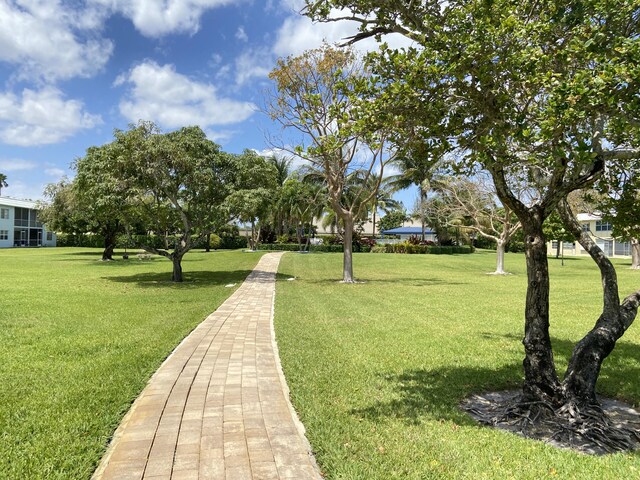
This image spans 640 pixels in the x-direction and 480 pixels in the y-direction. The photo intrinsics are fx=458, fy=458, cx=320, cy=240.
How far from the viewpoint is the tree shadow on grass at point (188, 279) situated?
16922mm

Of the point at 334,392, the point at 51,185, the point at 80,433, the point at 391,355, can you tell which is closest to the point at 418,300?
the point at 391,355

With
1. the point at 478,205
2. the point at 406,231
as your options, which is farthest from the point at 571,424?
the point at 406,231

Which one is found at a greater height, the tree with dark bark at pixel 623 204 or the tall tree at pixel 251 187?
the tall tree at pixel 251 187

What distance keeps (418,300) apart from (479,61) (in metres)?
10.5

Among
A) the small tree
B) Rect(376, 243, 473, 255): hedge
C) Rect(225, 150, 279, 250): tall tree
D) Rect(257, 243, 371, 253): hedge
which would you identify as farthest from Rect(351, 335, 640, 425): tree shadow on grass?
Rect(257, 243, 371, 253): hedge

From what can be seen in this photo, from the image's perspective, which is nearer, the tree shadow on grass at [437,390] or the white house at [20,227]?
the tree shadow on grass at [437,390]

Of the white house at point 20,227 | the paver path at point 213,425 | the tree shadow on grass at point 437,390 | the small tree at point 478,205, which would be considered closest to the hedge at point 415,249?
the small tree at point 478,205

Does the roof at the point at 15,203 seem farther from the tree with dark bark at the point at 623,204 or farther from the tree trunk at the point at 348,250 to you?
the tree with dark bark at the point at 623,204

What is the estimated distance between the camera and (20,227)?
5741cm

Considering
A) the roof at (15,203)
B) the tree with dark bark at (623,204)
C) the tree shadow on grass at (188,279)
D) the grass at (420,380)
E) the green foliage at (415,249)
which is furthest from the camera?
the roof at (15,203)

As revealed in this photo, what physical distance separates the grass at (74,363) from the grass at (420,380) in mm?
1837

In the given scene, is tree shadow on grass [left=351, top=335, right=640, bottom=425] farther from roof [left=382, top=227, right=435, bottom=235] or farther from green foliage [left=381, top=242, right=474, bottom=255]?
roof [left=382, top=227, right=435, bottom=235]

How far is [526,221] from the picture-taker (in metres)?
4.74

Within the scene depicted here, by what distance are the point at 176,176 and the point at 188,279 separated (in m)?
4.47
